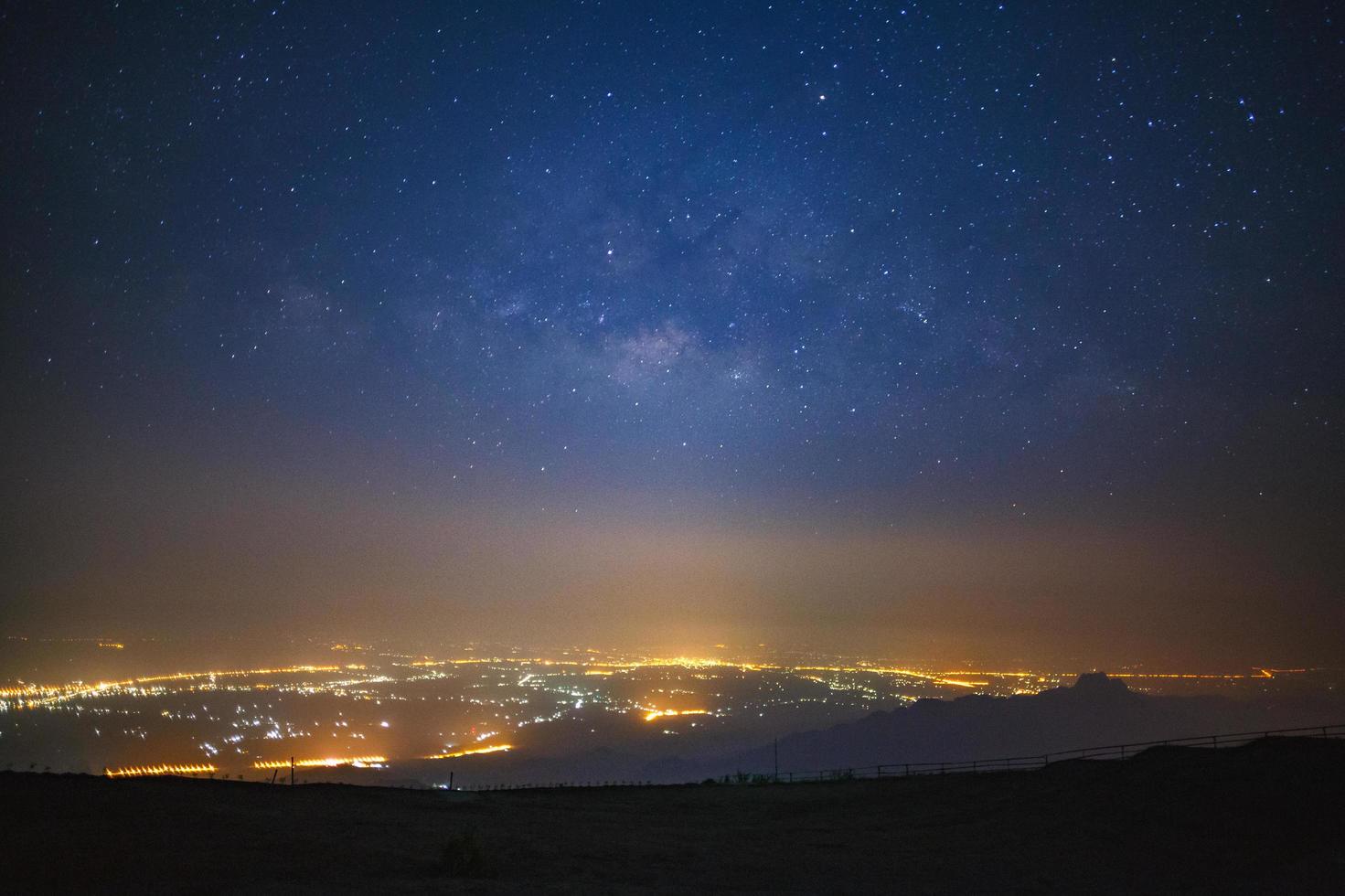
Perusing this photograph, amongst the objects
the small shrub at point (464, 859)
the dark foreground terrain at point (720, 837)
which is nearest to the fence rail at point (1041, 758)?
the dark foreground terrain at point (720, 837)

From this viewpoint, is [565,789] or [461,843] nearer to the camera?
[461,843]

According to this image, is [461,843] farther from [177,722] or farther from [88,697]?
[88,697]

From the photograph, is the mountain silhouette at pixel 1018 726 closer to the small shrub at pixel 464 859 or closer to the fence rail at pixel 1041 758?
the fence rail at pixel 1041 758

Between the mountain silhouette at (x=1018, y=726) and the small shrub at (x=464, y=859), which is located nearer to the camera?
the small shrub at (x=464, y=859)

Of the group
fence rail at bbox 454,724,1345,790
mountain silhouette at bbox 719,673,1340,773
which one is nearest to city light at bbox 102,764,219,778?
fence rail at bbox 454,724,1345,790

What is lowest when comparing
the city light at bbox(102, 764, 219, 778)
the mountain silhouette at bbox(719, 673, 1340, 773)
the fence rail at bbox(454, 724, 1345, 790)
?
the mountain silhouette at bbox(719, 673, 1340, 773)

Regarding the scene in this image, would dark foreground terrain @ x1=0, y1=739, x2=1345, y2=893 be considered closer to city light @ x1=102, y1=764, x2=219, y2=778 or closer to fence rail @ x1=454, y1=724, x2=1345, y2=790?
fence rail @ x1=454, y1=724, x2=1345, y2=790

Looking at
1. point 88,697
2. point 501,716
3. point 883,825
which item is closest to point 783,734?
point 501,716

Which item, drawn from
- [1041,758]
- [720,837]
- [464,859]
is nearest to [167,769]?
[720,837]
